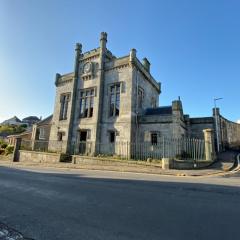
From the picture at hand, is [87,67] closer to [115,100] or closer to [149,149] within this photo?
[115,100]

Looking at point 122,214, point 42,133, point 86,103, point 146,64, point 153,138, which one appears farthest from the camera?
point 42,133

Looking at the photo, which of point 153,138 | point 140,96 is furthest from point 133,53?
point 153,138

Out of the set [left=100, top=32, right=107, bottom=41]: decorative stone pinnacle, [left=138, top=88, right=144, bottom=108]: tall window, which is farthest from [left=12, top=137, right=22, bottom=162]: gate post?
[left=100, top=32, right=107, bottom=41]: decorative stone pinnacle

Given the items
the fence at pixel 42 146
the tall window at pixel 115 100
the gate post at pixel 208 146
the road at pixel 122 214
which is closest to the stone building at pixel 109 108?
the tall window at pixel 115 100

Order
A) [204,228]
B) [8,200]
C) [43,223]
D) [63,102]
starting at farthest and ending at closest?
1. [63,102]
2. [8,200]
3. [43,223]
4. [204,228]

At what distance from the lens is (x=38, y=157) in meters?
24.0

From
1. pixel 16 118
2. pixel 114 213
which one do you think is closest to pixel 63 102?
pixel 114 213

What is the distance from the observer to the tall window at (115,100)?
78.4 ft

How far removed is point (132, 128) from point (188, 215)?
17559 millimetres

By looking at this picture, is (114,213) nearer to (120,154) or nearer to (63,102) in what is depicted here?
(120,154)

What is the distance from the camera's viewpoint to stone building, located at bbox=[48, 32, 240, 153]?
73.5ft

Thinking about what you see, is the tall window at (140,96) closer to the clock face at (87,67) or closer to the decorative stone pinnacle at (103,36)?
the clock face at (87,67)

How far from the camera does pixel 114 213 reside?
5098mm

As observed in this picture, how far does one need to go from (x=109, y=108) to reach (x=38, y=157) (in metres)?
8.98
